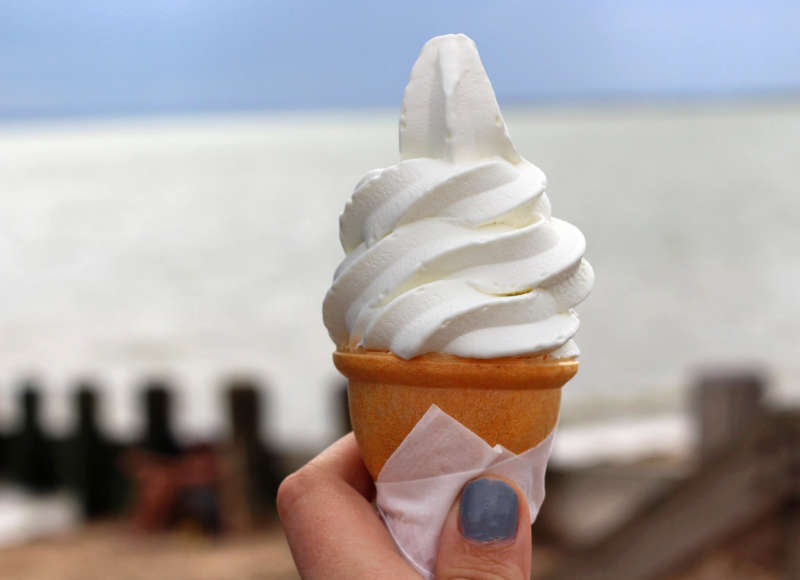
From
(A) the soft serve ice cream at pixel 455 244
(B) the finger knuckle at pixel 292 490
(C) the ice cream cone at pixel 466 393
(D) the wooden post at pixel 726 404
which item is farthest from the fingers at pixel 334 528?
(D) the wooden post at pixel 726 404

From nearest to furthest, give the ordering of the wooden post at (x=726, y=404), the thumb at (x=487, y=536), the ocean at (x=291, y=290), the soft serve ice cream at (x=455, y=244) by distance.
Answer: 1. the thumb at (x=487, y=536)
2. the soft serve ice cream at (x=455, y=244)
3. the wooden post at (x=726, y=404)
4. the ocean at (x=291, y=290)

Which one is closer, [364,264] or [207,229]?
[364,264]

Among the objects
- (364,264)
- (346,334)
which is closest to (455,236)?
(364,264)

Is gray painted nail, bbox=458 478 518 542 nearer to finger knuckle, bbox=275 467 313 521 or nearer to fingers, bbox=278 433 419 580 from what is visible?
fingers, bbox=278 433 419 580

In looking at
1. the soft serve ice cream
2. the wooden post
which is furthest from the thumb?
the wooden post

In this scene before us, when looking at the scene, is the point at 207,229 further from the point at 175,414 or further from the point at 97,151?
the point at 97,151

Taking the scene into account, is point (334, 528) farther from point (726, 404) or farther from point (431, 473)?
point (726, 404)

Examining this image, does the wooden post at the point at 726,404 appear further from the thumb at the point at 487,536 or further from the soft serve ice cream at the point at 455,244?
the thumb at the point at 487,536
